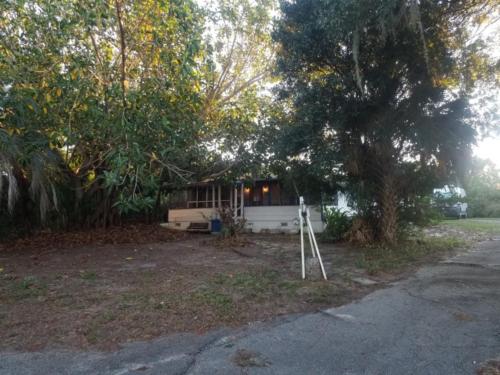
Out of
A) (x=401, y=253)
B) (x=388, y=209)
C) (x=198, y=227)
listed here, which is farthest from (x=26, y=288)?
(x=198, y=227)

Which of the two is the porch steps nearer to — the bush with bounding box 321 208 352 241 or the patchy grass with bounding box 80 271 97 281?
the bush with bounding box 321 208 352 241

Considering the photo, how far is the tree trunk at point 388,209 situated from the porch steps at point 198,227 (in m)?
8.27

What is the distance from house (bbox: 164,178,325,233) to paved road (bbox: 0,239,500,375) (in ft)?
30.9

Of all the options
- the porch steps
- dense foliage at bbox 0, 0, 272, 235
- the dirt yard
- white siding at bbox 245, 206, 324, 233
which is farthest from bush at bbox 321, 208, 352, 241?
the porch steps

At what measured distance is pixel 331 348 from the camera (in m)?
3.14

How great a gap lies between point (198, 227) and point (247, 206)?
2509mm

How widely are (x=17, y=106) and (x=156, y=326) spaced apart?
390cm

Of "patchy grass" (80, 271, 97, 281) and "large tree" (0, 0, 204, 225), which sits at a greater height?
"large tree" (0, 0, 204, 225)

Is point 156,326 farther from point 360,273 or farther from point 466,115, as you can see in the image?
point 466,115

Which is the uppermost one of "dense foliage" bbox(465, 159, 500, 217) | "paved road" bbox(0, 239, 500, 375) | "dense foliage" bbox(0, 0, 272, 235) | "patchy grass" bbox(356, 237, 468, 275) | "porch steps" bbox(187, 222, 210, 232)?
"dense foliage" bbox(0, 0, 272, 235)

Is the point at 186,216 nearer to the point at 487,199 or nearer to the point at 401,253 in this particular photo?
the point at 401,253

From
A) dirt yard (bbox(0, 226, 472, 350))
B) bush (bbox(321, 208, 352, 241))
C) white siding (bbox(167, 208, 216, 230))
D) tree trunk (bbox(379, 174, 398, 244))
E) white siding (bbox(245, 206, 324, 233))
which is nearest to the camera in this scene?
dirt yard (bbox(0, 226, 472, 350))

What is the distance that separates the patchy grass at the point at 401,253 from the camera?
6.82 meters

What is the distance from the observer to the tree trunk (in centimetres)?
924
